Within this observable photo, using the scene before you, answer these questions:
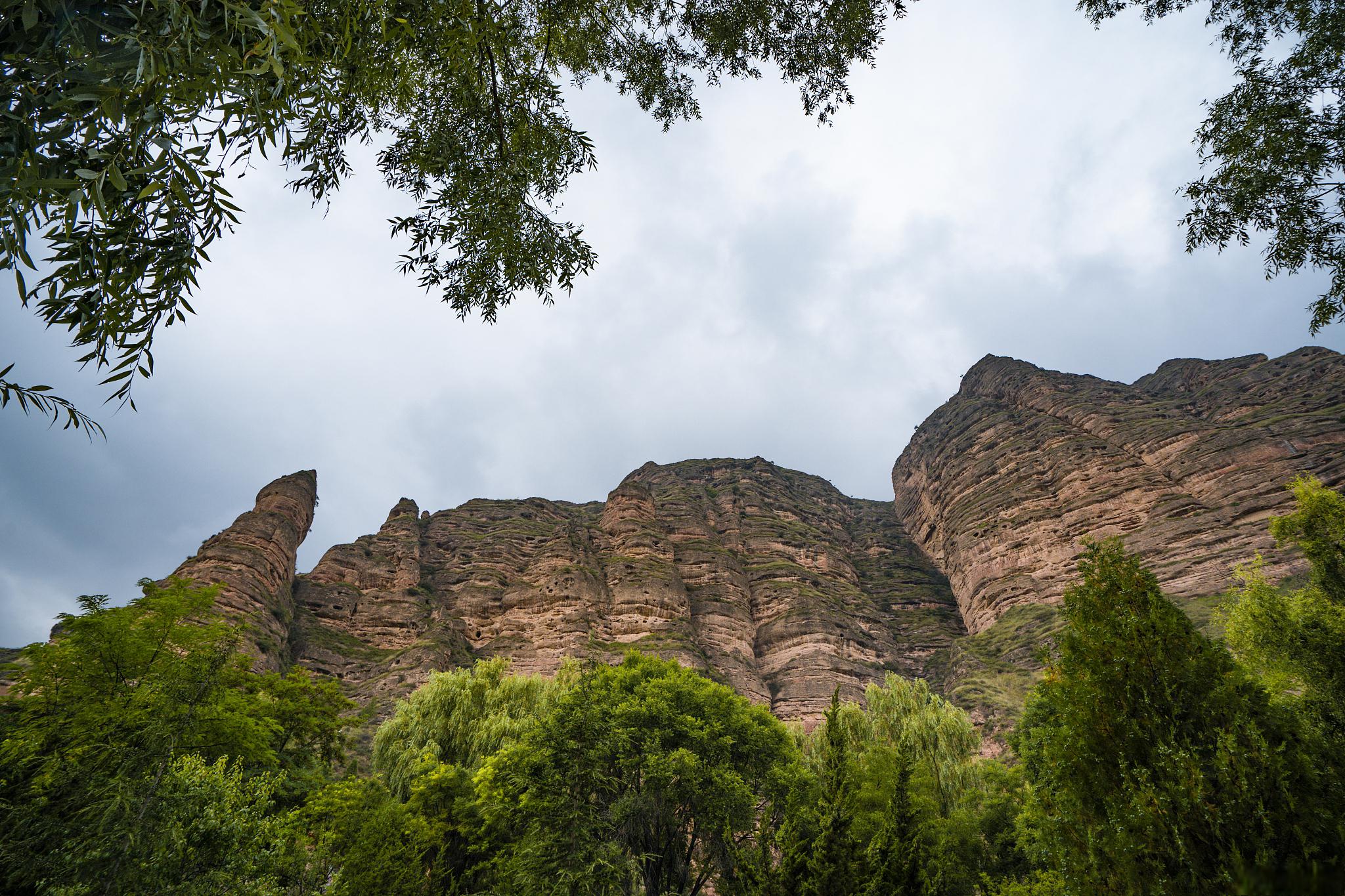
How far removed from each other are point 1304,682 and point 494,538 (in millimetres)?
72533

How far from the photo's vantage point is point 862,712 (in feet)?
90.2

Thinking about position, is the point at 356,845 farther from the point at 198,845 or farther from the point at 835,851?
the point at 835,851

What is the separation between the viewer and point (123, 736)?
1200 cm

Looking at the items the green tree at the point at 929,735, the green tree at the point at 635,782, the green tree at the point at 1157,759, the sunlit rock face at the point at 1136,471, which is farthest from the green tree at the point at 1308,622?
the sunlit rock face at the point at 1136,471

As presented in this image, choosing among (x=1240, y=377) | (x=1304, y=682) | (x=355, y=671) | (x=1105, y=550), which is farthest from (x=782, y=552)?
(x=1105, y=550)

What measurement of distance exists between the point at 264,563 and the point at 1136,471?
280 ft

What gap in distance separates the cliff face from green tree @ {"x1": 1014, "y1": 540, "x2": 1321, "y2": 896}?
45905 mm

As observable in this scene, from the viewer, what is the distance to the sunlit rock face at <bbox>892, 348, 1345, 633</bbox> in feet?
161

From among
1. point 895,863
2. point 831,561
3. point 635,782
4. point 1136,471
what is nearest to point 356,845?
point 635,782

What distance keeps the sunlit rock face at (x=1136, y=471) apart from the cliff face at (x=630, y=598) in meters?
12.3

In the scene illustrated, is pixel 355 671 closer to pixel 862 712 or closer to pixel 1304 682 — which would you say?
pixel 862 712

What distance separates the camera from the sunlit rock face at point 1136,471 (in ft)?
161

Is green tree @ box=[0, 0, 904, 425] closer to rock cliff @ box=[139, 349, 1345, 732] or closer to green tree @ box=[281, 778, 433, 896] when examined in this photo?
green tree @ box=[281, 778, 433, 896]

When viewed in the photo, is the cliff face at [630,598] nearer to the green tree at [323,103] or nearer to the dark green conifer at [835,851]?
the dark green conifer at [835,851]
